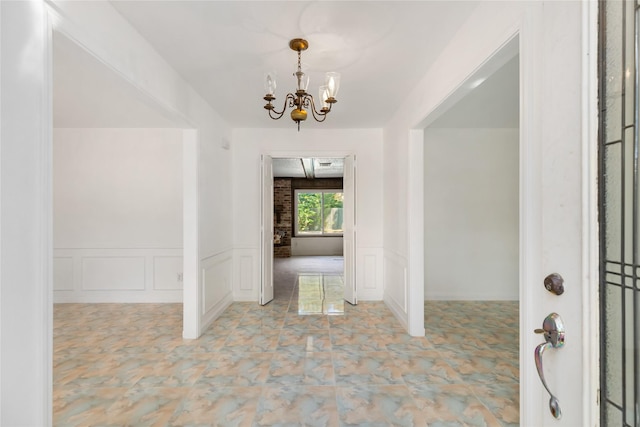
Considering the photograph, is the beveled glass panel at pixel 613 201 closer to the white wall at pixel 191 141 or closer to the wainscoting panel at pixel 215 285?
the white wall at pixel 191 141

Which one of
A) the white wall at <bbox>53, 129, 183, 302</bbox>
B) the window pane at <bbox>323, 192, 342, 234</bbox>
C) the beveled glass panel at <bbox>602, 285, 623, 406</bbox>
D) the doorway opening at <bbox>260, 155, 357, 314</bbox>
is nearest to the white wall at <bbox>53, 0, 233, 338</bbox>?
the doorway opening at <bbox>260, 155, 357, 314</bbox>

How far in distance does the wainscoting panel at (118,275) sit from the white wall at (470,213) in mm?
3830

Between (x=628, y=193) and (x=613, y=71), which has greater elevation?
(x=613, y=71)

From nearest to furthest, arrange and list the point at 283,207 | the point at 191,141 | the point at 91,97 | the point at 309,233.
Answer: the point at 191,141, the point at 91,97, the point at 283,207, the point at 309,233

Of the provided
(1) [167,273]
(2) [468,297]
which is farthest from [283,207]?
(2) [468,297]

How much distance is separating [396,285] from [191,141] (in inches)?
116

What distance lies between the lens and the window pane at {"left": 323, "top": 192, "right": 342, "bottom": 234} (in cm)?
1073

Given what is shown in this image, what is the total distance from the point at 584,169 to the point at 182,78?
3055 mm

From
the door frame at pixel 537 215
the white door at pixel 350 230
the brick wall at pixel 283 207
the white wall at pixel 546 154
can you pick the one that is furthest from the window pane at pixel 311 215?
the white wall at pixel 546 154

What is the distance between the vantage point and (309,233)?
1064 cm

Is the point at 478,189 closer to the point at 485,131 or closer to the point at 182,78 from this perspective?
the point at 485,131

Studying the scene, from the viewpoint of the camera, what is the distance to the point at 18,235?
A: 3.98 feet

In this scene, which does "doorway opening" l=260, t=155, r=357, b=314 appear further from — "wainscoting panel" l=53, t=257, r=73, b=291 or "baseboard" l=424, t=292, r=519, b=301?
"wainscoting panel" l=53, t=257, r=73, b=291

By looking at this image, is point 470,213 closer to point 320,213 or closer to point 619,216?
point 619,216
